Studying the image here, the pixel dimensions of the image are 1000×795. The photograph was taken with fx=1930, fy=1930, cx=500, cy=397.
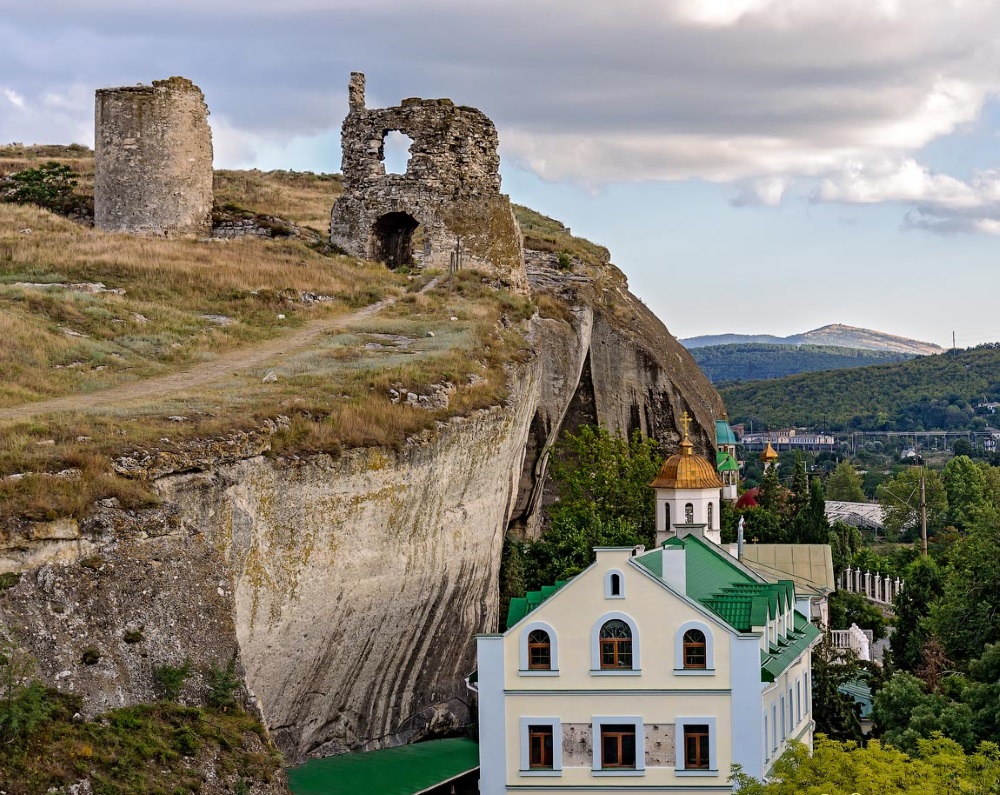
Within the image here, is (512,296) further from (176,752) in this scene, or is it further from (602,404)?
(176,752)

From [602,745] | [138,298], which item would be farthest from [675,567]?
[138,298]

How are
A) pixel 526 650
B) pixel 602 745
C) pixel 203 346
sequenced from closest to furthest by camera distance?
1. pixel 602 745
2. pixel 526 650
3. pixel 203 346

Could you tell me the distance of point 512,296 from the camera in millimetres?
61781

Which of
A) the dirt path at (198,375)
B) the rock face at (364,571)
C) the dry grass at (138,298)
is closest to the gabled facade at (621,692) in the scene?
the rock face at (364,571)

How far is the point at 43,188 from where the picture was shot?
240 feet

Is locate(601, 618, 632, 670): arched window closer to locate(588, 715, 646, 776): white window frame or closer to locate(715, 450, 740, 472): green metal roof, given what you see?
locate(588, 715, 646, 776): white window frame

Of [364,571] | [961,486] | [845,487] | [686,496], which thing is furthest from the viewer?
[845,487]

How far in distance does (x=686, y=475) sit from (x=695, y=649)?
2072cm

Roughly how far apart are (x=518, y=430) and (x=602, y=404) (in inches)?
793

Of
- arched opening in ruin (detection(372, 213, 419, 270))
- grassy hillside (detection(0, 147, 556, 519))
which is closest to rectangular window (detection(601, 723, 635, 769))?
grassy hillside (detection(0, 147, 556, 519))

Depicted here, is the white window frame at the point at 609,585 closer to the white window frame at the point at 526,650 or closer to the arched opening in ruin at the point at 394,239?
A: the white window frame at the point at 526,650

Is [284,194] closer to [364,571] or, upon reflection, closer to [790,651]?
[790,651]

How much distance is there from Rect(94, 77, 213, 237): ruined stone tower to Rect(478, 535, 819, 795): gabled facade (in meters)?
26.2

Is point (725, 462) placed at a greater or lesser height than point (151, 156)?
lesser
